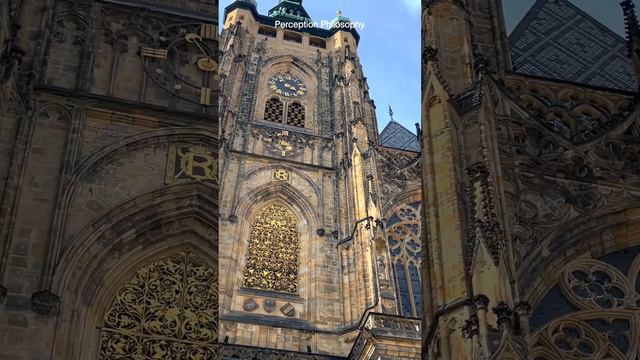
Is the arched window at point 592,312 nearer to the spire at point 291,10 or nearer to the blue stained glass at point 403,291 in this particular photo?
the blue stained glass at point 403,291

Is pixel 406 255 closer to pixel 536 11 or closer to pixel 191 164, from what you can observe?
pixel 536 11

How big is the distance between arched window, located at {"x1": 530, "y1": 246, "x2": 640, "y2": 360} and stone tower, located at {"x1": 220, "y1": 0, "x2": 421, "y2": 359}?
11201 millimetres

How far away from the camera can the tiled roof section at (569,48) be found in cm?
1571

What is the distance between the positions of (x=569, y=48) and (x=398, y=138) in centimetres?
2395

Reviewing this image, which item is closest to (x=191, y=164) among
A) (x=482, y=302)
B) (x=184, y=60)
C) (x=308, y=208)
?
(x=184, y=60)

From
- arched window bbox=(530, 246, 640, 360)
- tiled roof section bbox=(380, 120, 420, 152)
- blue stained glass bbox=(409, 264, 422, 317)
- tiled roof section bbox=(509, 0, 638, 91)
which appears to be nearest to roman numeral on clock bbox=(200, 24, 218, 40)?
tiled roof section bbox=(509, 0, 638, 91)

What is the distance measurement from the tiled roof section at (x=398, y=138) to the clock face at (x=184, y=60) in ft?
82.5

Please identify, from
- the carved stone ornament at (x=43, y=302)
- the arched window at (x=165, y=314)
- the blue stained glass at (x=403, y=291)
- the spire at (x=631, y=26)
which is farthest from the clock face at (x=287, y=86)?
the carved stone ornament at (x=43, y=302)

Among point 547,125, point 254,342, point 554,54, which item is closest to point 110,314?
point 547,125

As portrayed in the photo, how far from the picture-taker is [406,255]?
93.9ft

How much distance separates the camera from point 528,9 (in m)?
17.5

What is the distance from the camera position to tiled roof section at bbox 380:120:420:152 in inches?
1555

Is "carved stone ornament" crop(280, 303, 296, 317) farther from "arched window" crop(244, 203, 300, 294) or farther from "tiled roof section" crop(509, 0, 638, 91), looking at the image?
"tiled roof section" crop(509, 0, 638, 91)

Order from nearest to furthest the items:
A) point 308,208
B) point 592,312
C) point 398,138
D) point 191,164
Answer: point 592,312 → point 191,164 → point 308,208 → point 398,138
